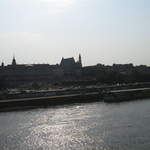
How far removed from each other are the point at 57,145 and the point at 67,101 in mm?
23633

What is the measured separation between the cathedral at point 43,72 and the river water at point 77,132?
69.3 metres

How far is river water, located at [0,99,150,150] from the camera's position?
18516 mm

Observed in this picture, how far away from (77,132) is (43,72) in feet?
276

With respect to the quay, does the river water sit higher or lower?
lower

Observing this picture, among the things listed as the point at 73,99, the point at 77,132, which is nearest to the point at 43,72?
the point at 73,99

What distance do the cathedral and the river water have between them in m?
69.3

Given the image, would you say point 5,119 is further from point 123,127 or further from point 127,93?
point 127,93

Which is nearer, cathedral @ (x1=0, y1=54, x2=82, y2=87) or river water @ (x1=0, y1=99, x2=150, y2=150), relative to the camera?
river water @ (x1=0, y1=99, x2=150, y2=150)

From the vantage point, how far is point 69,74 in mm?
104875

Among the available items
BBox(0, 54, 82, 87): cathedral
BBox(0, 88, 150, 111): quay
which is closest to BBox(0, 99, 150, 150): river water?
BBox(0, 88, 150, 111): quay

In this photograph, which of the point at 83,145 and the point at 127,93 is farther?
the point at 127,93

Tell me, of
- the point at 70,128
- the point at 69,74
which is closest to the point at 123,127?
the point at 70,128

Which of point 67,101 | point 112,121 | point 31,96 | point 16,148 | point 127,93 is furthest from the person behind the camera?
point 127,93

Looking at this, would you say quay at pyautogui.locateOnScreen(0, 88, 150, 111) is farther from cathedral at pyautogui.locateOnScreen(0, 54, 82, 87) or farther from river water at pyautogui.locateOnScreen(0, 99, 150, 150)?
cathedral at pyautogui.locateOnScreen(0, 54, 82, 87)
